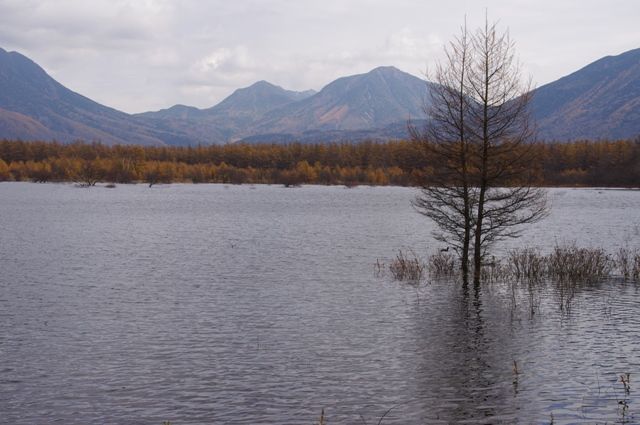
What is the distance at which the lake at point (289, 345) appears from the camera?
659 inches

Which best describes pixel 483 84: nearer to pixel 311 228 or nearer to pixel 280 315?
pixel 280 315

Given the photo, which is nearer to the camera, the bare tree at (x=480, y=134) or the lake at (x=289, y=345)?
the lake at (x=289, y=345)

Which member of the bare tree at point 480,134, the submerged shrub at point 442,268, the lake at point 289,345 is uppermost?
the bare tree at point 480,134

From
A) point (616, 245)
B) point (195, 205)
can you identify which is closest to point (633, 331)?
point (616, 245)

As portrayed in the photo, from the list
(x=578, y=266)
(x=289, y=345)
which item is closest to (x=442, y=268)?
(x=578, y=266)

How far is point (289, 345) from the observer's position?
2284cm

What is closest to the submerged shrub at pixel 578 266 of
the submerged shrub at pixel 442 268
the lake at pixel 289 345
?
the lake at pixel 289 345

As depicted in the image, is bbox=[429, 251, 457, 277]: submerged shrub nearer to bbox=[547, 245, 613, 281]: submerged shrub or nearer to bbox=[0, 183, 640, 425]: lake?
bbox=[0, 183, 640, 425]: lake

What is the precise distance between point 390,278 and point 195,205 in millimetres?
72638

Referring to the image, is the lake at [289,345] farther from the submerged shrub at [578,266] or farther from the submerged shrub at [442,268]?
the submerged shrub at [442,268]

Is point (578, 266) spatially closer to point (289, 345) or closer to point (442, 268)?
point (442, 268)

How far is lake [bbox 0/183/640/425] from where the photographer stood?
16.8m

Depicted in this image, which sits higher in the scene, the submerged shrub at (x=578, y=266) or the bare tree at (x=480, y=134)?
the bare tree at (x=480, y=134)

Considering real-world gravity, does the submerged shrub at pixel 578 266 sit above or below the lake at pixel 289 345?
above
